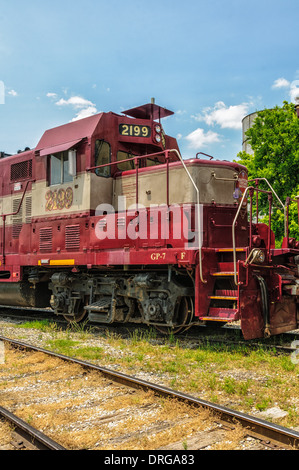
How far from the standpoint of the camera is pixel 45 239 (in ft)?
30.7

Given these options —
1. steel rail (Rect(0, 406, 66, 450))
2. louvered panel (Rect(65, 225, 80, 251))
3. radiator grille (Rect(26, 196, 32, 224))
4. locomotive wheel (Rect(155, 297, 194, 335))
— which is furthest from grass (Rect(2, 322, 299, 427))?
radiator grille (Rect(26, 196, 32, 224))

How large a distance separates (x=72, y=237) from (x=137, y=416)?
5.17 meters

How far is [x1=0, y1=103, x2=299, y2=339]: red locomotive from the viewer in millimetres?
6863

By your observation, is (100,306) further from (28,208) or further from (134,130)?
(134,130)

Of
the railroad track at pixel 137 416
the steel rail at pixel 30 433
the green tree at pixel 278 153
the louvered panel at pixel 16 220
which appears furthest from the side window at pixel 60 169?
the green tree at pixel 278 153

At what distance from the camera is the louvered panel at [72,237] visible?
8.61 meters

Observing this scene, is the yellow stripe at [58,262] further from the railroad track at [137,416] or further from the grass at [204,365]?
the railroad track at [137,416]

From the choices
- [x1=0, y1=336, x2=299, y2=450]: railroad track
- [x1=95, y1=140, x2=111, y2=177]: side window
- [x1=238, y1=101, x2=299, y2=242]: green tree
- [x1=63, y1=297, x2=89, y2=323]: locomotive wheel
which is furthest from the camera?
[x1=238, y1=101, x2=299, y2=242]: green tree

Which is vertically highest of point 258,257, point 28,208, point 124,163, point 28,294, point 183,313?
point 124,163

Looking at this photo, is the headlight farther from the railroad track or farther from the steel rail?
the steel rail

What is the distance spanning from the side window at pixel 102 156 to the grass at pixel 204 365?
128 inches

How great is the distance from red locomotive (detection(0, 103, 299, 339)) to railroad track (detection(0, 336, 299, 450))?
2.08m

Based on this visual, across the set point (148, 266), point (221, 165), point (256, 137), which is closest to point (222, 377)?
point (148, 266)

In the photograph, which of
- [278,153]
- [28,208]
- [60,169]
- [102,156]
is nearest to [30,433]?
[102,156]
